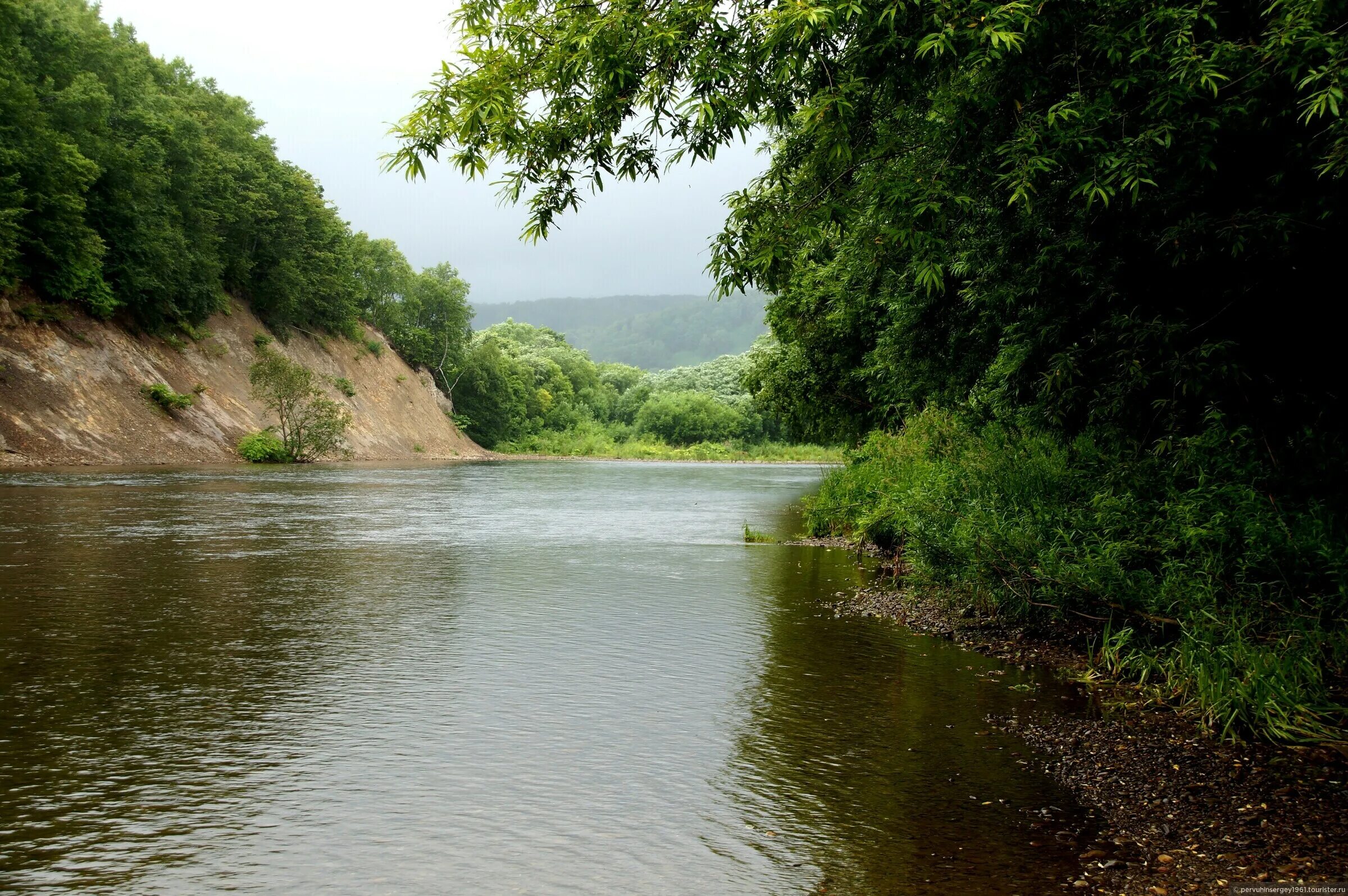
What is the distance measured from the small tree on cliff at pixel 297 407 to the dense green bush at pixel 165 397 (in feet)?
17.5

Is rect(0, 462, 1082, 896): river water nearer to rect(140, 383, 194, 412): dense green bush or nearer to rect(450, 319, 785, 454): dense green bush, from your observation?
rect(140, 383, 194, 412): dense green bush

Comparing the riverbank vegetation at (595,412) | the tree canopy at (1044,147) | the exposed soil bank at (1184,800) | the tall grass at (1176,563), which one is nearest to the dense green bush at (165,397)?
the riverbank vegetation at (595,412)

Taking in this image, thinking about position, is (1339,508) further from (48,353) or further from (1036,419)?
(48,353)

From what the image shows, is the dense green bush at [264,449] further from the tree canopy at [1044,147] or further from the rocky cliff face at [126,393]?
the tree canopy at [1044,147]

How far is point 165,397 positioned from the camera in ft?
176

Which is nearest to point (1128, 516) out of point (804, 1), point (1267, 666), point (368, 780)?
point (1267, 666)

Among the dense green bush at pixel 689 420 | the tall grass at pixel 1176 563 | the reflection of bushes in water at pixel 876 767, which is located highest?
the dense green bush at pixel 689 420

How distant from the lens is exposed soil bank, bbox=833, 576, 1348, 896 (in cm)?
534

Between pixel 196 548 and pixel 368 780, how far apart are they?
13.3 m

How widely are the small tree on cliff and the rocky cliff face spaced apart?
1951 mm

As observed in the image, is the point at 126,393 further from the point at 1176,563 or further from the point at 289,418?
the point at 1176,563

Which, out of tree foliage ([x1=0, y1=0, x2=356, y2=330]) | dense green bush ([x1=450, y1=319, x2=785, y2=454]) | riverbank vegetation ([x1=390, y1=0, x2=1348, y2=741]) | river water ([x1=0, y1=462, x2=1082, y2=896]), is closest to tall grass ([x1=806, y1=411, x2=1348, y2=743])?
riverbank vegetation ([x1=390, y1=0, x2=1348, y2=741])

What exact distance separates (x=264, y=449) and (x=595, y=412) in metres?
97.9

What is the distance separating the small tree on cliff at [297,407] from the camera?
6003 cm
